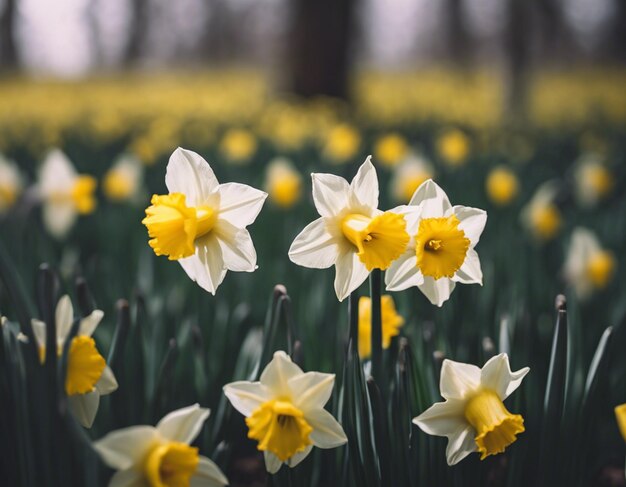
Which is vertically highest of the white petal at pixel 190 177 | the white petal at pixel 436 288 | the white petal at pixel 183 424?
the white petal at pixel 190 177

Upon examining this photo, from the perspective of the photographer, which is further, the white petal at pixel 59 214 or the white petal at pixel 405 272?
the white petal at pixel 59 214

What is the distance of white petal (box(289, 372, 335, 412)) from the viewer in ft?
2.75

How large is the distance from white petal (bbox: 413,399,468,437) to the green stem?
14cm

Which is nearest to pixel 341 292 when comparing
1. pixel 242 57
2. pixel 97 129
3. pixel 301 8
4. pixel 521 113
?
pixel 97 129

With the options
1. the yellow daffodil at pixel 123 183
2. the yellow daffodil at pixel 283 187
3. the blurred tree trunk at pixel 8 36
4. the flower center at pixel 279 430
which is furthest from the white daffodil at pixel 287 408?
the blurred tree trunk at pixel 8 36

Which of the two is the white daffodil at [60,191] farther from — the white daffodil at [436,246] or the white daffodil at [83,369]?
the white daffodil at [436,246]

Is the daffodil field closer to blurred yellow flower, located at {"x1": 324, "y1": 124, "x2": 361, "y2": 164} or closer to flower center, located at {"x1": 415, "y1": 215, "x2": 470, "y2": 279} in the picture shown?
flower center, located at {"x1": 415, "y1": 215, "x2": 470, "y2": 279}

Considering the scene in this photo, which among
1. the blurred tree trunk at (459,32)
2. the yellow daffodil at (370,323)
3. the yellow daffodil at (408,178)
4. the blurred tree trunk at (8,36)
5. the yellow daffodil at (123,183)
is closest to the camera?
the yellow daffodil at (370,323)

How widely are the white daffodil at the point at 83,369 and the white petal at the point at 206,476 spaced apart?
0.56 ft

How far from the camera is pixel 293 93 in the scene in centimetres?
828

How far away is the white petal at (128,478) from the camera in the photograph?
77cm

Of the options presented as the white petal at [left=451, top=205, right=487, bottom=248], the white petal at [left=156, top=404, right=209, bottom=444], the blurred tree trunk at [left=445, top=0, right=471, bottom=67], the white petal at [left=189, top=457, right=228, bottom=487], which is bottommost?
the white petal at [left=189, top=457, right=228, bottom=487]

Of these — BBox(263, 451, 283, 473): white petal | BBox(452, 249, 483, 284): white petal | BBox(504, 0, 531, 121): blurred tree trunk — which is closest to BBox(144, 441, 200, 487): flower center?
BBox(263, 451, 283, 473): white petal

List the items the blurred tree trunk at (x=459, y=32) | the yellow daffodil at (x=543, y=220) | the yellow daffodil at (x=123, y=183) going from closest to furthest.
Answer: the yellow daffodil at (x=543, y=220) < the yellow daffodil at (x=123, y=183) < the blurred tree trunk at (x=459, y=32)
